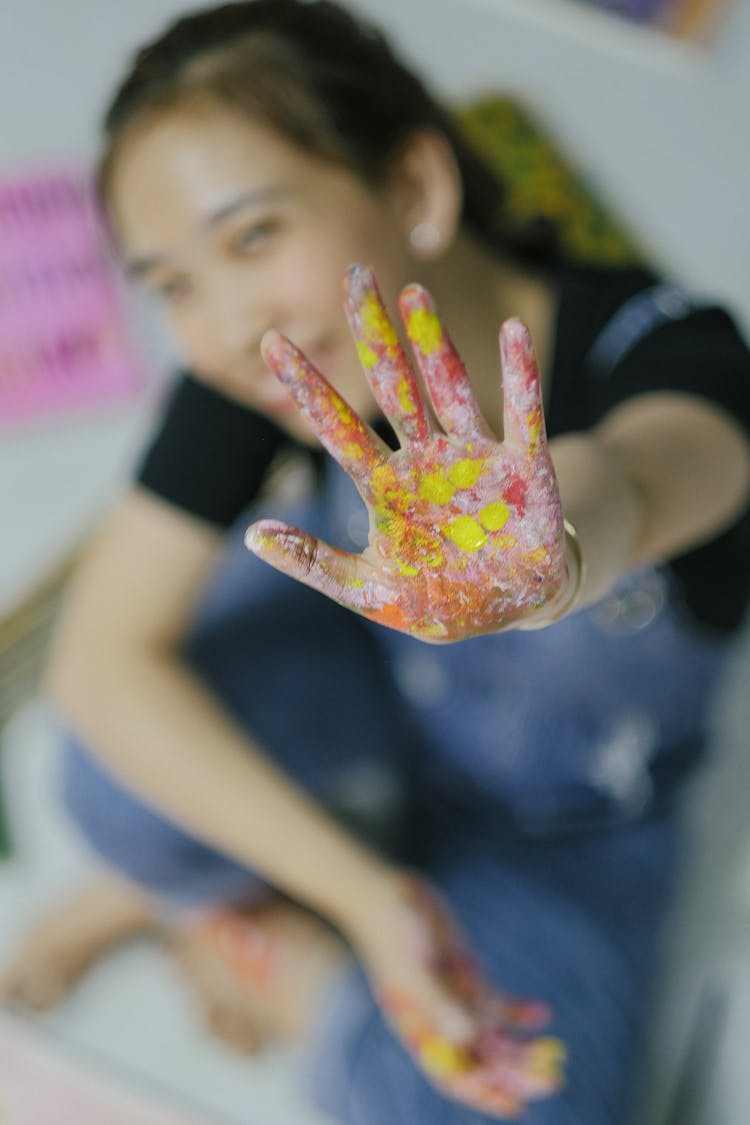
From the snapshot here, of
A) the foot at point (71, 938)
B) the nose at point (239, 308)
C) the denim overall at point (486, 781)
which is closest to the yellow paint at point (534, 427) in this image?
the nose at point (239, 308)

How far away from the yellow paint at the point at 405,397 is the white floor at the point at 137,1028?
0.52 metres

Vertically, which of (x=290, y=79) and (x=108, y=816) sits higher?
(x=290, y=79)

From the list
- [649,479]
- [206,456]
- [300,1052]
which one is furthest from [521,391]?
[300,1052]

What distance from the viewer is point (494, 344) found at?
12.2 inches

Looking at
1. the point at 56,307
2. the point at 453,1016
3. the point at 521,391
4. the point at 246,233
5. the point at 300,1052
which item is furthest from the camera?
the point at 56,307

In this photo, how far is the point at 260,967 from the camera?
0.65 meters

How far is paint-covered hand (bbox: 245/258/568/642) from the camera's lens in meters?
0.23

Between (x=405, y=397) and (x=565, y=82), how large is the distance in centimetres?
34

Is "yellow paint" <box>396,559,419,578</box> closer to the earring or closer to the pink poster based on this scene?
the earring

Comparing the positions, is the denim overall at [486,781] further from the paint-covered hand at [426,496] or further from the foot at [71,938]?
the paint-covered hand at [426,496]

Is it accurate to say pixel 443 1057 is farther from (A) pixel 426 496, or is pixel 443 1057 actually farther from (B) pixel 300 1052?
(A) pixel 426 496

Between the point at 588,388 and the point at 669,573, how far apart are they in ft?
0.32

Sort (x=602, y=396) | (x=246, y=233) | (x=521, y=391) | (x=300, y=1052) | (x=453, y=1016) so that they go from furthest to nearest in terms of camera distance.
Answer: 1. (x=300, y=1052)
2. (x=453, y=1016)
3. (x=602, y=396)
4. (x=246, y=233)
5. (x=521, y=391)

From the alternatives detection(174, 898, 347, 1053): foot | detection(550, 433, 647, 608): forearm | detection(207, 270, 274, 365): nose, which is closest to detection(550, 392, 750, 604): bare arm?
detection(550, 433, 647, 608): forearm
